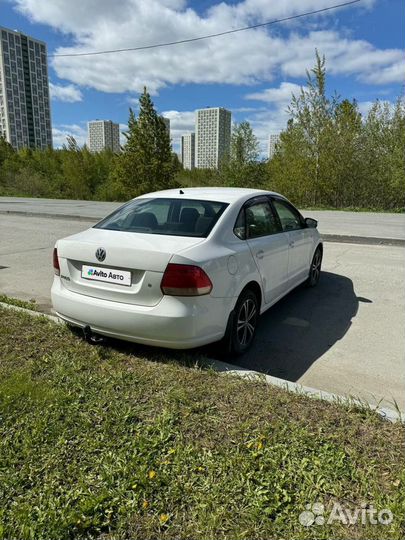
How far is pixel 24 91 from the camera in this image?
4781 cm

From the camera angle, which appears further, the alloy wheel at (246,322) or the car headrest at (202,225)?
the alloy wheel at (246,322)

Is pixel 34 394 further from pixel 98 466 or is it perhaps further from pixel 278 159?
pixel 278 159

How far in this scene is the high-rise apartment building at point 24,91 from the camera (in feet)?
136

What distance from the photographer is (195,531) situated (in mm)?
1847

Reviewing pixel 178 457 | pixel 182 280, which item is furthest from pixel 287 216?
pixel 178 457

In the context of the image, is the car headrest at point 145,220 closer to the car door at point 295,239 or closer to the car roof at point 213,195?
the car roof at point 213,195

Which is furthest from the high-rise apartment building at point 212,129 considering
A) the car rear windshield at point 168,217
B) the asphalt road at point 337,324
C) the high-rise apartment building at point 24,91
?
Result: the car rear windshield at point 168,217

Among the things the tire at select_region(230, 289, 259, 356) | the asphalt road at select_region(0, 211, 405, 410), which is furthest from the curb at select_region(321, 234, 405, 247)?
the tire at select_region(230, 289, 259, 356)

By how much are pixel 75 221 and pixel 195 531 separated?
1343cm

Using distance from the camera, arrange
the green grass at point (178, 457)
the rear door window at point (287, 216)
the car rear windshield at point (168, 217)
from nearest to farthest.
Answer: the green grass at point (178, 457) < the car rear windshield at point (168, 217) < the rear door window at point (287, 216)

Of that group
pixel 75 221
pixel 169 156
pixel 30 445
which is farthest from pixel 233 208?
pixel 169 156

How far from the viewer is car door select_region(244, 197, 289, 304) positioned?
403cm

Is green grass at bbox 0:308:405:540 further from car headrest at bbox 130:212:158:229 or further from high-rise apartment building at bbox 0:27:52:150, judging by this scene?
high-rise apartment building at bbox 0:27:52:150

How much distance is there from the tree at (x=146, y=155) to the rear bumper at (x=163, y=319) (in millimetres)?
29451
